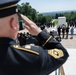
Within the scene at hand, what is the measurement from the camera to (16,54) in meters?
1.19

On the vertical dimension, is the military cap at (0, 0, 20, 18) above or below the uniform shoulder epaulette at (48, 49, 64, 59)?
above

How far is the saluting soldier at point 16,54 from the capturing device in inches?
46.2

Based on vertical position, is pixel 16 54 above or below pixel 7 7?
below

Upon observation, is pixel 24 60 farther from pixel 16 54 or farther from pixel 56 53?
pixel 56 53

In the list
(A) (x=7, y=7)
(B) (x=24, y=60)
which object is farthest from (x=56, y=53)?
(A) (x=7, y=7)

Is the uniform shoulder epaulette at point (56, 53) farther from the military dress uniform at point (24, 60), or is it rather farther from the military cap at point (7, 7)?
the military cap at point (7, 7)

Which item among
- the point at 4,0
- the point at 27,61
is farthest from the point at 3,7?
the point at 27,61

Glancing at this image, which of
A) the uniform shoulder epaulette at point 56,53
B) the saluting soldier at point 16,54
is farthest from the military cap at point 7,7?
the uniform shoulder epaulette at point 56,53

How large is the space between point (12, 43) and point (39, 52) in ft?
0.45

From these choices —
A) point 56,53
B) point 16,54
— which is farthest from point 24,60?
point 56,53

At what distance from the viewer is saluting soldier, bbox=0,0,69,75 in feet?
3.85

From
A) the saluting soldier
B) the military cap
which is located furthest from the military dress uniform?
the military cap

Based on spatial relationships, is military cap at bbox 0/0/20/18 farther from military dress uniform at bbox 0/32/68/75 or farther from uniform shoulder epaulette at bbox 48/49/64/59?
uniform shoulder epaulette at bbox 48/49/64/59

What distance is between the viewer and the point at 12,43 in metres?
1.22
